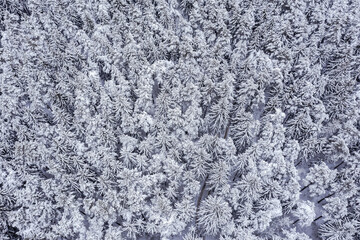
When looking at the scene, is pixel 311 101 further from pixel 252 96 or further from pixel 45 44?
pixel 45 44

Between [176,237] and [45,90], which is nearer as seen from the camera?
[176,237]

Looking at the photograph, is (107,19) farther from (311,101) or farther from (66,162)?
(311,101)

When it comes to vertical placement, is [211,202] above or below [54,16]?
below

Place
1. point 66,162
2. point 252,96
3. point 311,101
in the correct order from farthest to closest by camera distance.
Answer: point 252,96
point 311,101
point 66,162

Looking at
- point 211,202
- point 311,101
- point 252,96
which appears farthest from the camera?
point 252,96

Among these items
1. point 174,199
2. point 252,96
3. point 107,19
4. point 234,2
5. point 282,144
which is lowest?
point 174,199

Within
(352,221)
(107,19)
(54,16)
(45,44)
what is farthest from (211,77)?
(54,16)
